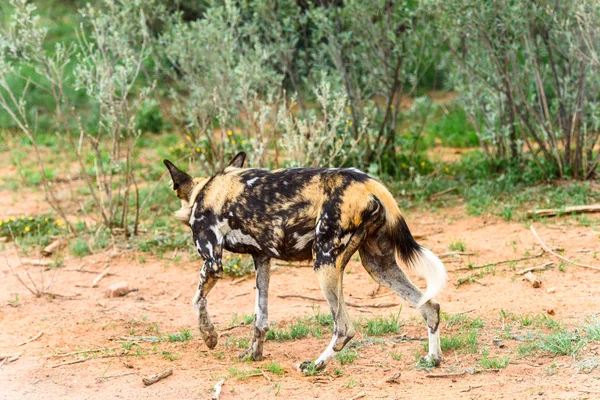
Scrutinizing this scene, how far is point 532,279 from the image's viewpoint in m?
6.35

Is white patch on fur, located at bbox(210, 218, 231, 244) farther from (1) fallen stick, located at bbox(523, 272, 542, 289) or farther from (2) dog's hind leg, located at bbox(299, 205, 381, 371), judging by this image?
(1) fallen stick, located at bbox(523, 272, 542, 289)

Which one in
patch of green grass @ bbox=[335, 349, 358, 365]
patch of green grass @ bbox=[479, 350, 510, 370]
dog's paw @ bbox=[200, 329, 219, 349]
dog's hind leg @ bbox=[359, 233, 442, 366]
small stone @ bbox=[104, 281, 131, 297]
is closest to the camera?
patch of green grass @ bbox=[479, 350, 510, 370]

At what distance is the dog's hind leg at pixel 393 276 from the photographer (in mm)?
4949

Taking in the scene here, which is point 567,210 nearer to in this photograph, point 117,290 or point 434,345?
point 434,345

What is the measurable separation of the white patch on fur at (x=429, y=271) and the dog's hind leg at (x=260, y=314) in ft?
3.25

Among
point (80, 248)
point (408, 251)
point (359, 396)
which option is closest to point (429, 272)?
point (408, 251)

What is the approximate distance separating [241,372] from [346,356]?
2.20 ft

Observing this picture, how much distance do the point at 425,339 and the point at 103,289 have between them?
120 inches

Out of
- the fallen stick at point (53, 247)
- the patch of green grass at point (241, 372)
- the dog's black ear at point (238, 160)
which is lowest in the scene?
the fallen stick at point (53, 247)

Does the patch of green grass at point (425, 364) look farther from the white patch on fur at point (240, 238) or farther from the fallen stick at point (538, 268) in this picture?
the fallen stick at point (538, 268)

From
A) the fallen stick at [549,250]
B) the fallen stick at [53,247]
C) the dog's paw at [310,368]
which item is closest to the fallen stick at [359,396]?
the dog's paw at [310,368]

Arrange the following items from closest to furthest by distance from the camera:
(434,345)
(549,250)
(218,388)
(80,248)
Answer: (218,388) → (434,345) → (549,250) → (80,248)

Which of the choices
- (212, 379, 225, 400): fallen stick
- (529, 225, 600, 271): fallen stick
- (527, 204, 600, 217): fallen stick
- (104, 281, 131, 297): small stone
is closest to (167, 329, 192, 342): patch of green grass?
(212, 379, 225, 400): fallen stick

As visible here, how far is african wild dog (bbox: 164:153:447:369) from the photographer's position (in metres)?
4.84
